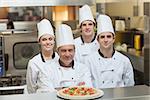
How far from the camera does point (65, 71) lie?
1575 mm

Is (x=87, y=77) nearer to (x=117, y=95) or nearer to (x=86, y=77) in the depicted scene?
(x=86, y=77)

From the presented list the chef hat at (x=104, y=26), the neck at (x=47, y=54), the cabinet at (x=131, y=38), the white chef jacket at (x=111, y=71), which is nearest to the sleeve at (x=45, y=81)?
the neck at (x=47, y=54)

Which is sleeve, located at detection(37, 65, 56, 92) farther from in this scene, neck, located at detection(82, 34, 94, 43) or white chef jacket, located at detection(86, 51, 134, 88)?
neck, located at detection(82, 34, 94, 43)

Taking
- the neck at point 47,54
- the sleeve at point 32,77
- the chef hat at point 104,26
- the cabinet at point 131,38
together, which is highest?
the chef hat at point 104,26

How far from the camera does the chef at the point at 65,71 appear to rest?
1537mm

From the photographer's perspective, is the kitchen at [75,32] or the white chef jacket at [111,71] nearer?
the white chef jacket at [111,71]

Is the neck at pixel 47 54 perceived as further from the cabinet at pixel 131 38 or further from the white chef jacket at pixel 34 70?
the cabinet at pixel 131 38

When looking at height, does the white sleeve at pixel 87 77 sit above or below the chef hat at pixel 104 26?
below

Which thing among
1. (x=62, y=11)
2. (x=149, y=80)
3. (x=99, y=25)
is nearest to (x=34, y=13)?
(x=62, y=11)

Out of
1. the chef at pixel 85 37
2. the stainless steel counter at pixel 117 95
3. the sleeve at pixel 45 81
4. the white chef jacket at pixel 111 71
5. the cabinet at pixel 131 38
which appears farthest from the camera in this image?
the cabinet at pixel 131 38

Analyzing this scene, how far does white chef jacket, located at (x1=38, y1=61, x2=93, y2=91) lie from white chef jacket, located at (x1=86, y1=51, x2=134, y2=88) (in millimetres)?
115

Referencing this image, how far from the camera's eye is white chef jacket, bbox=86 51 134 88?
168 cm

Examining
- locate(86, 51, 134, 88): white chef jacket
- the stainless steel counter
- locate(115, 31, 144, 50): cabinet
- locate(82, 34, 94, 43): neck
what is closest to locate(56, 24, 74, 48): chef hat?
locate(86, 51, 134, 88): white chef jacket

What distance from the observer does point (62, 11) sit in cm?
236
